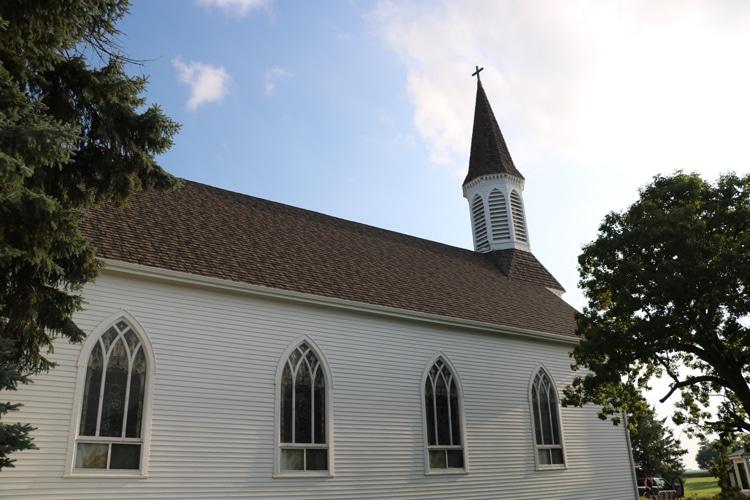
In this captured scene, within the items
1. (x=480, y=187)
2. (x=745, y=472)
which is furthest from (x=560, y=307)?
(x=745, y=472)

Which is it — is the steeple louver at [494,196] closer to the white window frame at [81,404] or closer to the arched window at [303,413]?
the arched window at [303,413]

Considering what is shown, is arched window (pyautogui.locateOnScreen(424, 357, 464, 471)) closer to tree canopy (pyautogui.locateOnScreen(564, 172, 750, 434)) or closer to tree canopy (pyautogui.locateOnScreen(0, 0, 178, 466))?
tree canopy (pyautogui.locateOnScreen(564, 172, 750, 434))

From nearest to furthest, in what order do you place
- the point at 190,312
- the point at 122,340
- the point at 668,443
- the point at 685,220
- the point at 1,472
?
1. the point at 1,472
2. the point at 122,340
3. the point at 190,312
4. the point at 685,220
5. the point at 668,443

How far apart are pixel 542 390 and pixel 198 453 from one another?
10.7 metres

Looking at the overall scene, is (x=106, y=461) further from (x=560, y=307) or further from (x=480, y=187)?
(x=480, y=187)

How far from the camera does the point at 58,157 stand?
6.14 metres

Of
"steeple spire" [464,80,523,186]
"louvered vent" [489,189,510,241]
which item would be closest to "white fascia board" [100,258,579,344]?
"louvered vent" [489,189,510,241]

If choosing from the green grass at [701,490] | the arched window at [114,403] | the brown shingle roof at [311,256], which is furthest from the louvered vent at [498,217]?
the arched window at [114,403]

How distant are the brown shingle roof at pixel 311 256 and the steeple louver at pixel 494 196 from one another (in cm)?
204

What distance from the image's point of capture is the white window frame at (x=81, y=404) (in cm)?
1035

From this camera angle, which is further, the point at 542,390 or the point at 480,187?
the point at 480,187

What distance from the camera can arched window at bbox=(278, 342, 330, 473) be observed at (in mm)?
12875

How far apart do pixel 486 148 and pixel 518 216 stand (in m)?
3.73

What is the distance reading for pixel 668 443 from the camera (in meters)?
44.4
